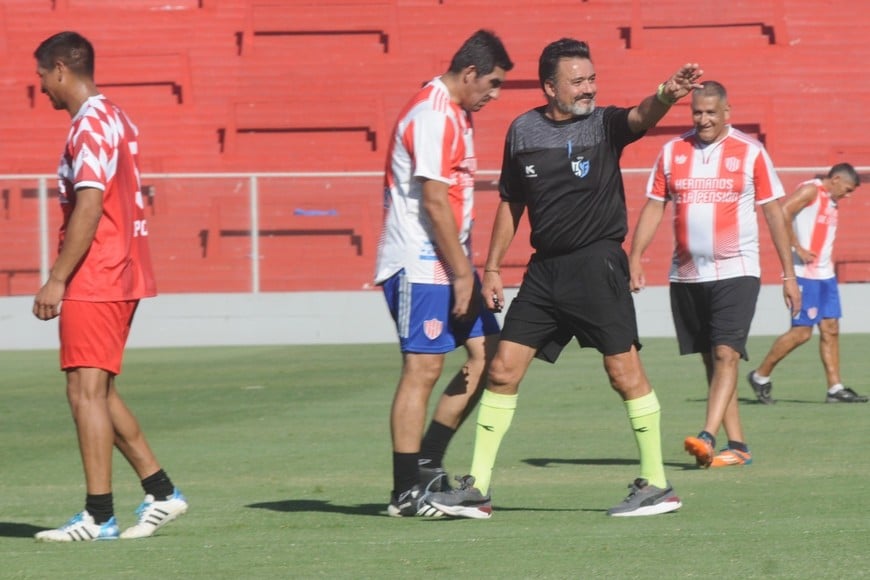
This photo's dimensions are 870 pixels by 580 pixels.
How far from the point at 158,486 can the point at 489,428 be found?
1.40 meters

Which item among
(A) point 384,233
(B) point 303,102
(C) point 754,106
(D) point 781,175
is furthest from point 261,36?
(A) point 384,233

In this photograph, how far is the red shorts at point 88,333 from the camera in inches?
240

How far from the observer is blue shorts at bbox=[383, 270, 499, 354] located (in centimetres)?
668

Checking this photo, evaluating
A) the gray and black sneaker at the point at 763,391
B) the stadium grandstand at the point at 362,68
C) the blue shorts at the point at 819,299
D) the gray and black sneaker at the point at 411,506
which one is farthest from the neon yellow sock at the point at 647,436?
the stadium grandstand at the point at 362,68

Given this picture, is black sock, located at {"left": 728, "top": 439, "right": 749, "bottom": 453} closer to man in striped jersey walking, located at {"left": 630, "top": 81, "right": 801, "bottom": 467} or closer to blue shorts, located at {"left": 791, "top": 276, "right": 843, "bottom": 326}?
man in striped jersey walking, located at {"left": 630, "top": 81, "right": 801, "bottom": 467}

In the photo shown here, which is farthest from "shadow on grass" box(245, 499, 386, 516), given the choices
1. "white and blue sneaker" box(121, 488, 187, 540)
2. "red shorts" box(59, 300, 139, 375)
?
"red shorts" box(59, 300, 139, 375)

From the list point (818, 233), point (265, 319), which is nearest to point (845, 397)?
point (818, 233)

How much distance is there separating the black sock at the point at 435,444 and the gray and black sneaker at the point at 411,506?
243 millimetres

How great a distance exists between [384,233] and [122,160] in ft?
3.98

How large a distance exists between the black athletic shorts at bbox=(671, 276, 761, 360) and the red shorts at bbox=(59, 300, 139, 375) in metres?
3.72

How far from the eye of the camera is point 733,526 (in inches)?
241

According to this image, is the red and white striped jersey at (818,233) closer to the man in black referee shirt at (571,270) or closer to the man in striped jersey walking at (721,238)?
the man in striped jersey walking at (721,238)

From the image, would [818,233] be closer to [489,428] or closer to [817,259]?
[817,259]

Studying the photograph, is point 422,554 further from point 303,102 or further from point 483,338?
point 303,102
